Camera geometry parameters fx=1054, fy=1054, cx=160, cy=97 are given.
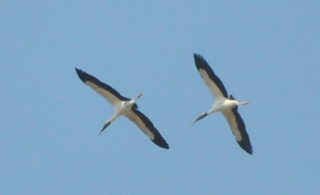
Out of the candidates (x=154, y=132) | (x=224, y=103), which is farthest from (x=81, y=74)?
(x=224, y=103)

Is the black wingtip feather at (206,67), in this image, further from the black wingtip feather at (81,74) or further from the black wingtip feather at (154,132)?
the black wingtip feather at (81,74)

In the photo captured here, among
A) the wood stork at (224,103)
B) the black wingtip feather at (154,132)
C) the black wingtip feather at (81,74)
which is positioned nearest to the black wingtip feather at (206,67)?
the wood stork at (224,103)

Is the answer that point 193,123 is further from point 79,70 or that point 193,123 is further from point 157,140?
point 79,70

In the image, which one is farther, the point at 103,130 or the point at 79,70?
A: the point at 103,130

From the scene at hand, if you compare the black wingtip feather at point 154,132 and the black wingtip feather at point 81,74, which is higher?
the black wingtip feather at point 81,74

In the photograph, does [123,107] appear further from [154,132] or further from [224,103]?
[224,103]

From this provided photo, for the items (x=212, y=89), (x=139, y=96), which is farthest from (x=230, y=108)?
(x=139, y=96)

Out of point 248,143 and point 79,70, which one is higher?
point 79,70
